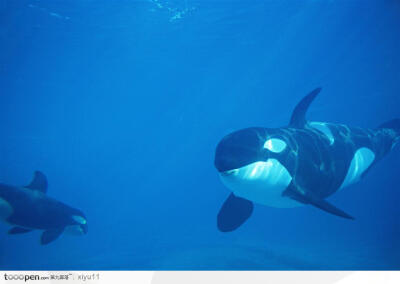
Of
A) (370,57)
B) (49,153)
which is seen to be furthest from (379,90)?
(49,153)

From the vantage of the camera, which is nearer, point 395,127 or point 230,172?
point 230,172

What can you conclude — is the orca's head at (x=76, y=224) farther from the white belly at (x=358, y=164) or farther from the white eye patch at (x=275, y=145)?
the white belly at (x=358, y=164)

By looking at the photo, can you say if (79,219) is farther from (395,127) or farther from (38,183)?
(395,127)

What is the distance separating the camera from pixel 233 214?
579 centimetres

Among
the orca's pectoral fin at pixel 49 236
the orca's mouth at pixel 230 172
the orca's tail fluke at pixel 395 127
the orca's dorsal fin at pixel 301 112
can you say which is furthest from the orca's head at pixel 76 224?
the orca's tail fluke at pixel 395 127

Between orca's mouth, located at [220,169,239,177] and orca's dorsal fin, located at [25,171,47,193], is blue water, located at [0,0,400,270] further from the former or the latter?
orca's mouth, located at [220,169,239,177]

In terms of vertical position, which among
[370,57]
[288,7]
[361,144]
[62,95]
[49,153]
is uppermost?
[49,153]

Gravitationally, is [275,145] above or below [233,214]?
above

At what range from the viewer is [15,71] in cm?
1867

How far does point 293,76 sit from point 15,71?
17.5 metres

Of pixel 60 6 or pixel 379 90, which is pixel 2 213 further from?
pixel 379 90

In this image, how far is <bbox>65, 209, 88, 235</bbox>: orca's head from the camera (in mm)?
8235

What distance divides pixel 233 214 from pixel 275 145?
1.63 meters
